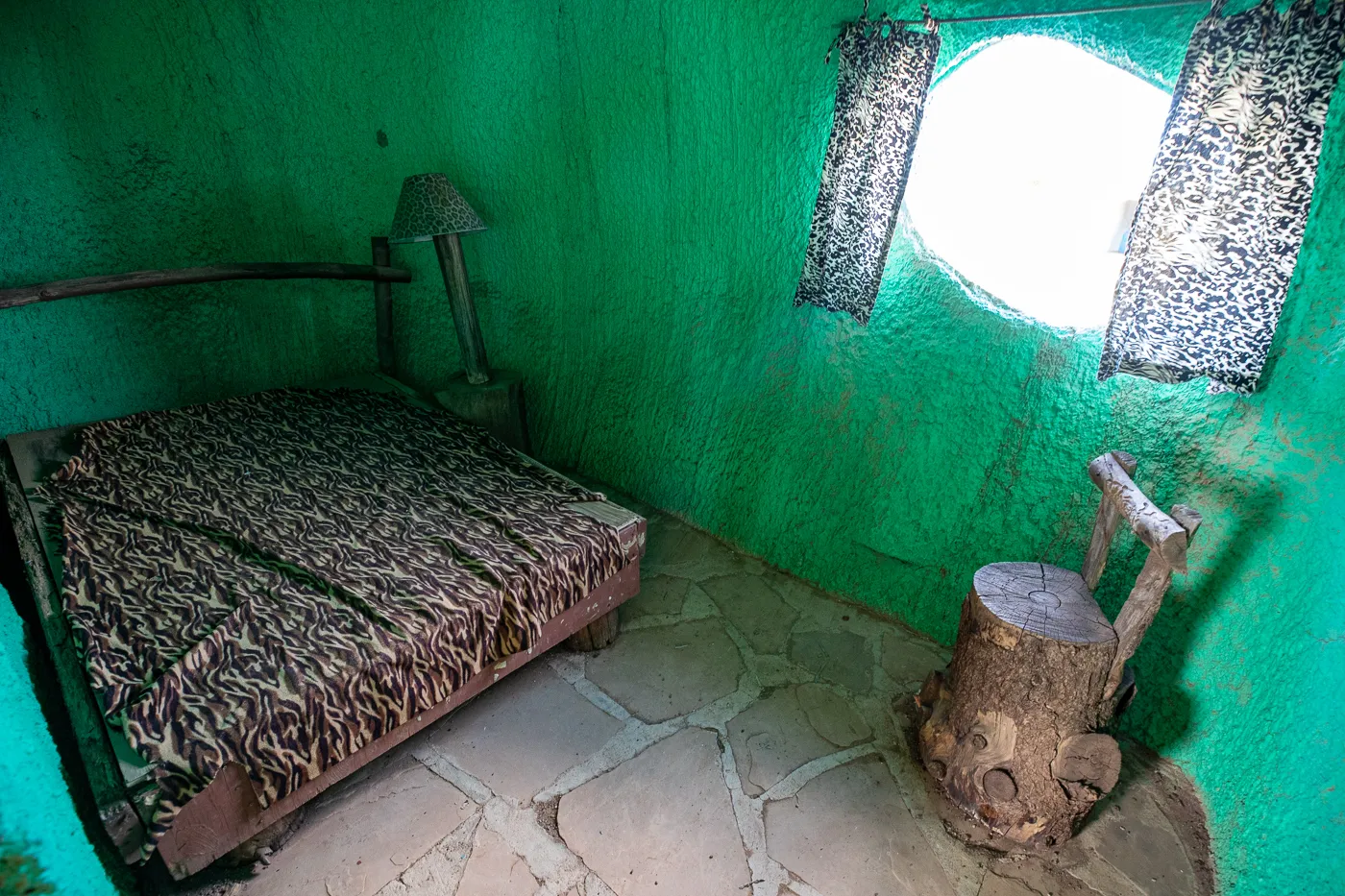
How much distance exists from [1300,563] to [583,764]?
2.45m

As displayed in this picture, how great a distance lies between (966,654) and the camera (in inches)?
92.8

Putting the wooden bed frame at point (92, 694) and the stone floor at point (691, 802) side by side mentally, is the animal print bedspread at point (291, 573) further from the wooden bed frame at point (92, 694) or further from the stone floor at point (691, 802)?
the stone floor at point (691, 802)

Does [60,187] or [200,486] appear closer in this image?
[200,486]

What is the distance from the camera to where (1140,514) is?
2.02 meters

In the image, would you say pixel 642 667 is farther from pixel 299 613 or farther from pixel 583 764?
pixel 299 613

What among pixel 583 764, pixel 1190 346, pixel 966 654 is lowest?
pixel 583 764

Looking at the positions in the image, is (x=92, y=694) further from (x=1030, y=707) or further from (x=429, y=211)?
(x=1030, y=707)

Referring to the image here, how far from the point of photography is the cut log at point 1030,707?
2.14m

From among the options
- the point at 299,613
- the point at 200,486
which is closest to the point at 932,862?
the point at 299,613

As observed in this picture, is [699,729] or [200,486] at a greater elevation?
[200,486]

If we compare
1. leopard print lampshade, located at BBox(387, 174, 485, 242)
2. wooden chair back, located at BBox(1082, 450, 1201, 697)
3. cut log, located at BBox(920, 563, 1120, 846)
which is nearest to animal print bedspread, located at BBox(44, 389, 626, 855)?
leopard print lampshade, located at BBox(387, 174, 485, 242)

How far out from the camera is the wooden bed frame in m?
1.82

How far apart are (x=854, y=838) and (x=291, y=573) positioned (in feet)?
7.34

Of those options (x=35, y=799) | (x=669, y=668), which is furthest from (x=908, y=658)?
(x=35, y=799)
